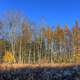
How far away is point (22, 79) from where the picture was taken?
701 cm

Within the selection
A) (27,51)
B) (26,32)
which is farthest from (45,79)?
(27,51)

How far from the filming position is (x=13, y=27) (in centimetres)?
5053

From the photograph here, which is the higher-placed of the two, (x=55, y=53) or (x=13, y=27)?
(x=13, y=27)

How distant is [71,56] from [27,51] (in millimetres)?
9243

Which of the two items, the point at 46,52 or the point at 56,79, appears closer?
the point at 56,79

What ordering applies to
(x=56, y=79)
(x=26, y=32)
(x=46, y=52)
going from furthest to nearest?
(x=46, y=52) → (x=26, y=32) → (x=56, y=79)

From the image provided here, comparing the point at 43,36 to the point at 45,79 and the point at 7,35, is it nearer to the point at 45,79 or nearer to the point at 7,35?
the point at 7,35

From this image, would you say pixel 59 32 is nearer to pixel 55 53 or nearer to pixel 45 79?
pixel 55 53

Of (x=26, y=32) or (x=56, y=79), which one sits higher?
(x=26, y=32)

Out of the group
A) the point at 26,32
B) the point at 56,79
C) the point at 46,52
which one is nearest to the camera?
the point at 56,79

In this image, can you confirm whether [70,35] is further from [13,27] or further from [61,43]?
[13,27]

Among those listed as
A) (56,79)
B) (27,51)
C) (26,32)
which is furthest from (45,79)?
(27,51)

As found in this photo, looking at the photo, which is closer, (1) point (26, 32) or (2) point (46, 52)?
(1) point (26, 32)

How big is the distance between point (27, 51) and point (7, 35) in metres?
5.65
